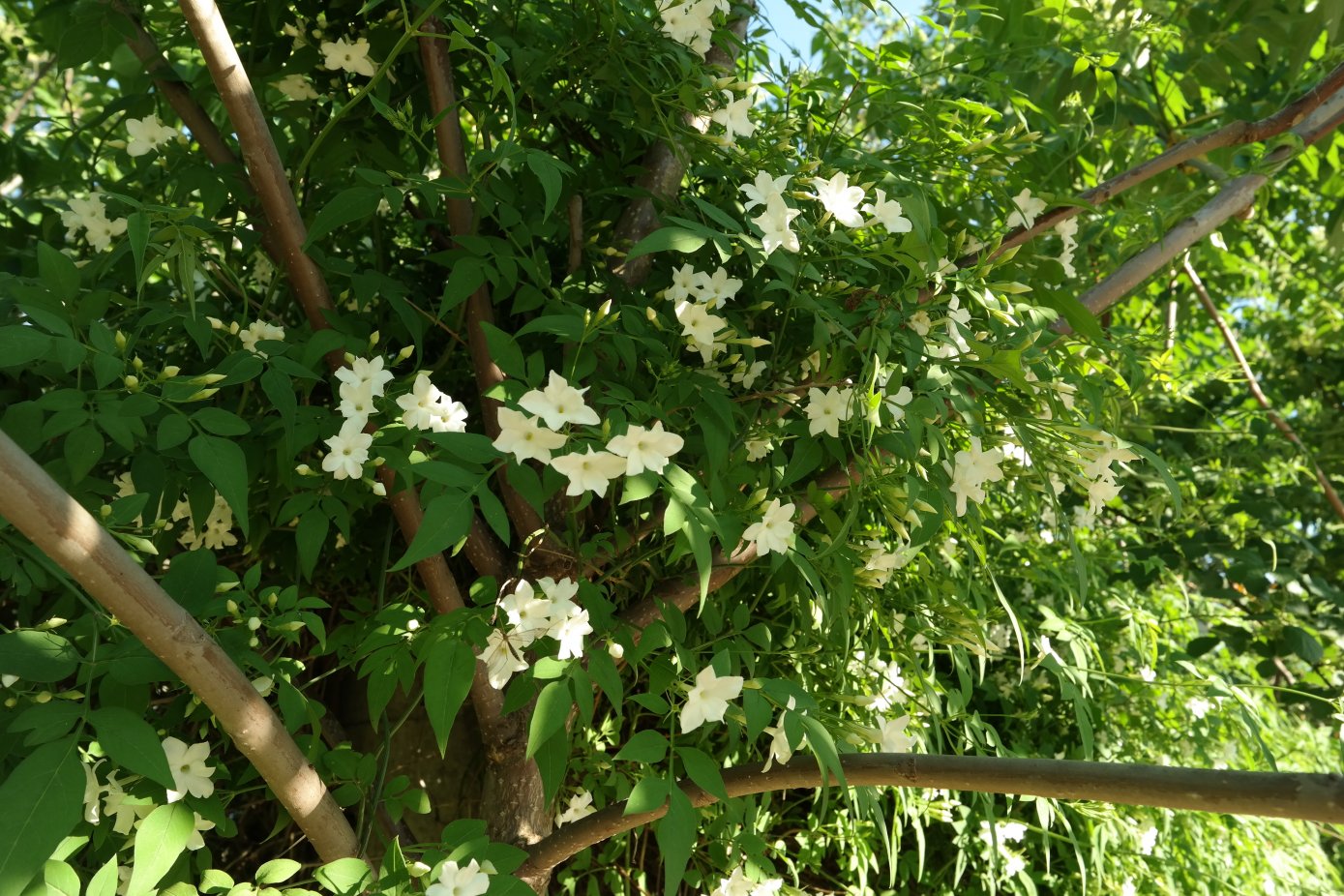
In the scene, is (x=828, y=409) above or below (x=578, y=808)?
above

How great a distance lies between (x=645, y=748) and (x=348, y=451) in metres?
0.40

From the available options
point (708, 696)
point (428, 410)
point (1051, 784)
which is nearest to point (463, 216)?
point (428, 410)

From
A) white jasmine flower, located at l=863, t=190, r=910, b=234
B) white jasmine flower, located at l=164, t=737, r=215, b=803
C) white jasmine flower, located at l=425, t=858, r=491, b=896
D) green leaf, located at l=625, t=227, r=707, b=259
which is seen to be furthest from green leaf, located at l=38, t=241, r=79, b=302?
white jasmine flower, located at l=863, t=190, r=910, b=234

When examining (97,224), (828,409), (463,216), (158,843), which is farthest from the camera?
(97,224)

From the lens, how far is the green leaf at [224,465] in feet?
2.92

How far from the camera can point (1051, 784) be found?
0.85 metres

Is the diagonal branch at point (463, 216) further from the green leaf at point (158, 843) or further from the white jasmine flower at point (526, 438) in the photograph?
the green leaf at point (158, 843)

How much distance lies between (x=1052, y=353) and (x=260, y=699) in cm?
95

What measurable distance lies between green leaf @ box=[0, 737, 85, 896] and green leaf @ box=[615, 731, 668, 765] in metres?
0.43

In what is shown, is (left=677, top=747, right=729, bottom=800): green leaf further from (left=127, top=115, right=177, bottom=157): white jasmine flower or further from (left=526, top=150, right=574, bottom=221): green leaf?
(left=127, top=115, right=177, bottom=157): white jasmine flower

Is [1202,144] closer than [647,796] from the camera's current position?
No

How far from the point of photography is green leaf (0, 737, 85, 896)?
74 centimetres

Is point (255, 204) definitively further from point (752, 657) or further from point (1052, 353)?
point (1052, 353)

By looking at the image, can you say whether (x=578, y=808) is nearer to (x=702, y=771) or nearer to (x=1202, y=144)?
(x=702, y=771)
